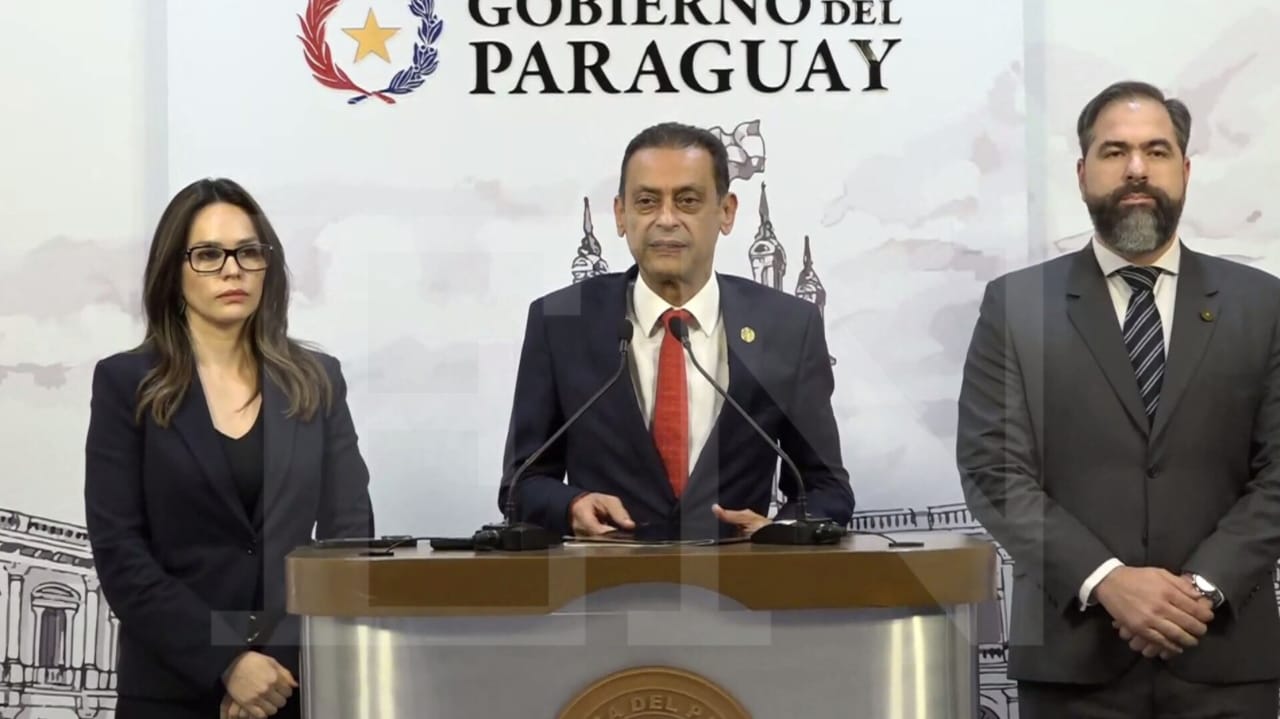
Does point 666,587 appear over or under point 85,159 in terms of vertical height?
under

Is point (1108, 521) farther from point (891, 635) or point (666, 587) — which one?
point (666, 587)

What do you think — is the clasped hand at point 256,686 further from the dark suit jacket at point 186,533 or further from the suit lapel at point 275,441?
the suit lapel at point 275,441

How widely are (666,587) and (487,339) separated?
1.96 m

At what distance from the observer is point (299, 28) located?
3.87 m

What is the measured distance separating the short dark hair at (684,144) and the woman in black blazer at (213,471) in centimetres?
82

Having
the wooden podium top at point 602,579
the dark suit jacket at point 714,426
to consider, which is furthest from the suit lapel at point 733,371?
the wooden podium top at point 602,579

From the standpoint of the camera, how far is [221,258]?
10.5 feet

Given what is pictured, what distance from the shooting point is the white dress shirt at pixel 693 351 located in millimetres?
3223

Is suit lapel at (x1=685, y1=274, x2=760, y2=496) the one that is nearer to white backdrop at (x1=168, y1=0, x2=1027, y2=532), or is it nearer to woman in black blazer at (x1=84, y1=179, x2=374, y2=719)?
white backdrop at (x1=168, y1=0, x2=1027, y2=532)

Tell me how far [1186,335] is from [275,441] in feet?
6.17

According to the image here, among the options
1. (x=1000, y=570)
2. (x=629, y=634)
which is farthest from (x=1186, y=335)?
(x=629, y=634)

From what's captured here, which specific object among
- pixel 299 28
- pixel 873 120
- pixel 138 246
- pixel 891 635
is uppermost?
pixel 299 28

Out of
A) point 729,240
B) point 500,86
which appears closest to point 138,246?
point 500,86

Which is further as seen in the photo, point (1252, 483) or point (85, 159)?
point (85, 159)
